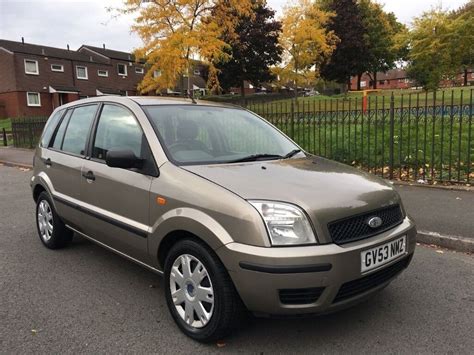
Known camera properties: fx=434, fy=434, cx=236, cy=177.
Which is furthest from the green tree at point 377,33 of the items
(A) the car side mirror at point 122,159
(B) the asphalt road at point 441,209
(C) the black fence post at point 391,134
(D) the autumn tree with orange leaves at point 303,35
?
(A) the car side mirror at point 122,159

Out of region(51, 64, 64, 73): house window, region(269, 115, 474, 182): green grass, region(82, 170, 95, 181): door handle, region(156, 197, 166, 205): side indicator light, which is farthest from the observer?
region(51, 64, 64, 73): house window

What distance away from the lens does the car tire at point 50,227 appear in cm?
485

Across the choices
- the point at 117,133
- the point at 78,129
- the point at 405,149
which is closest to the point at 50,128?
the point at 78,129

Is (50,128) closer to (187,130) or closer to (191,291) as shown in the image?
(187,130)

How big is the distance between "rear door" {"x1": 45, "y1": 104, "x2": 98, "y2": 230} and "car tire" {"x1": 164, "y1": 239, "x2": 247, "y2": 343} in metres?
1.59

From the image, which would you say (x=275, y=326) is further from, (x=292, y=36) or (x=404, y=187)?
(x=292, y=36)

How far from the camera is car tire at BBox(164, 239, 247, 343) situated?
2781 millimetres

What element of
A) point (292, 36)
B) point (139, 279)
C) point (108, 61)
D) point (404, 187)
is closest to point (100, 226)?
point (139, 279)

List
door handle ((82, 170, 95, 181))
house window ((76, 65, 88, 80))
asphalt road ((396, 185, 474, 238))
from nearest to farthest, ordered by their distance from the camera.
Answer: door handle ((82, 170, 95, 181)), asphalt road ((396, 185, 474, 238)), house window ((76, 65, 88, 80))

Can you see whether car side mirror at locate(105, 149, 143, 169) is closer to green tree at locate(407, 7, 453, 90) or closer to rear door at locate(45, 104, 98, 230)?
rear door at locate(45, 104, 98, 230)

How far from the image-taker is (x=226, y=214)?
2.74 meters

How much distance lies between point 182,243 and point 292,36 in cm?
2886

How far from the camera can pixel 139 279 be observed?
13.4 feet

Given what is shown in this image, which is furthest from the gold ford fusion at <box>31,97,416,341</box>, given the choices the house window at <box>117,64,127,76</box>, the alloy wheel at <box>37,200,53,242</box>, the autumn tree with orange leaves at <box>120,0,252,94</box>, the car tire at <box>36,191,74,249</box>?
the house window at <box>117,64,127,76</box>
